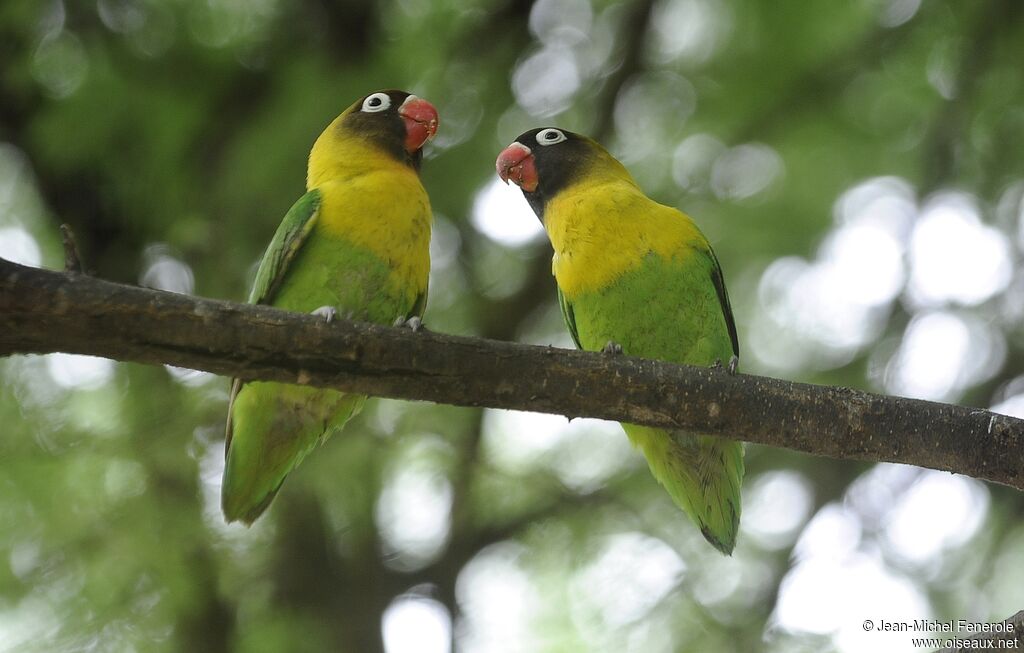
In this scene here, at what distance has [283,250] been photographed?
390 centimetres

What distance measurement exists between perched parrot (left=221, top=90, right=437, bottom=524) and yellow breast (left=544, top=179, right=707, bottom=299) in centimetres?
67

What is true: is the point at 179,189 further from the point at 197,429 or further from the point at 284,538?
the point at 284,538

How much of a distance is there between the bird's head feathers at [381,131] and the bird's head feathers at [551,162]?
1.66 ft

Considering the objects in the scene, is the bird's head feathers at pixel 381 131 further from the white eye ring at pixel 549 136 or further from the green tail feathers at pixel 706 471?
the green tail feathers at pixel 706 471

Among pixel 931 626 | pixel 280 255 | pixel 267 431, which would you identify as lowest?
pixel 931 626

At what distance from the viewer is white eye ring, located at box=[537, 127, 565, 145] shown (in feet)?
15.6

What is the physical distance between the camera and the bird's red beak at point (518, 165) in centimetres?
475

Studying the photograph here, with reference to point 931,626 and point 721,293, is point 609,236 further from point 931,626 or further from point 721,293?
point 931,626

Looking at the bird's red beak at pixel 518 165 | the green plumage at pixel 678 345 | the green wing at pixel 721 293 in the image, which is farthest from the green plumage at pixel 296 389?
the green wing at pixel 721 293

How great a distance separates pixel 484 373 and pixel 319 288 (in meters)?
1.26

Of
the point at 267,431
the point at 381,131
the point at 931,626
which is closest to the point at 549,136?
the point at 381,131

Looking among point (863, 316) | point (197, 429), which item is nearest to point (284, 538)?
point (197, 429)

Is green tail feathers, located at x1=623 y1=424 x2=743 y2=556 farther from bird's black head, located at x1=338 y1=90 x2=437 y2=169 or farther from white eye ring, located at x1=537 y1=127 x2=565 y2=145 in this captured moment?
bird's black head, located at x1=338 y1=90 x2=437 y2=169

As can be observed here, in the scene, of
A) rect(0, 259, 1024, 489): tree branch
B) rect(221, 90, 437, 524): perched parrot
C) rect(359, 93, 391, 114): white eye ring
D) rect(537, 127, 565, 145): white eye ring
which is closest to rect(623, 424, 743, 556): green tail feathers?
rect(0, 259, 1024, 489): tree branch
